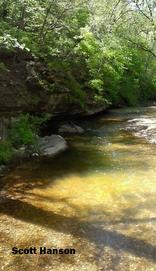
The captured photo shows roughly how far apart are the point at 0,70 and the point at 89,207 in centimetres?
783

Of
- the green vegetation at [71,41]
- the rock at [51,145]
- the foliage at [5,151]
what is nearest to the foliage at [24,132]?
the green vegetation at [71,41]

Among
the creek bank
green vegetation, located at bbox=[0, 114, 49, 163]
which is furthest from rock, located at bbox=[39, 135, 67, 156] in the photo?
the creek bank

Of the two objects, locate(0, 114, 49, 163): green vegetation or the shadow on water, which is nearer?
the shadow on water

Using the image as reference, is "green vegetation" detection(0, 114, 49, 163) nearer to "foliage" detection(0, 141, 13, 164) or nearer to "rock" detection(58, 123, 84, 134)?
"foliage" detection(0, 141, 13, 164)

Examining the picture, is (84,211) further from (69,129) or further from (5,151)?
(69,129)

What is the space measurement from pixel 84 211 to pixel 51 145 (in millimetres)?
7386

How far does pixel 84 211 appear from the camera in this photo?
973 cm

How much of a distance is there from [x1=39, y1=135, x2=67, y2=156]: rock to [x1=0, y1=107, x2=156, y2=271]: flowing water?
505 mm

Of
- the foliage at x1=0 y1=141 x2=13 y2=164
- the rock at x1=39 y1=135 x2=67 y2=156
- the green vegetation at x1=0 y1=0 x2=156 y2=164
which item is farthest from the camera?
the green vegetation at x1=0 y1=0 x2=156 y2=164

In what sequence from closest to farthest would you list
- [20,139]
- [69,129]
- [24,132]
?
1. [20,139]
2. [24,132]
3. [69,129]

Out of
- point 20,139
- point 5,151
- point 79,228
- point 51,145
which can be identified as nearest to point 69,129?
point 51,145

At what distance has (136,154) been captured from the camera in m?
16.3

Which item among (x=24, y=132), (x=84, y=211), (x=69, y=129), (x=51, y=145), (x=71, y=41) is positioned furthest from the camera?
(x=69, y=129)

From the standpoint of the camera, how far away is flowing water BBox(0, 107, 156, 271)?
7.32 meters
